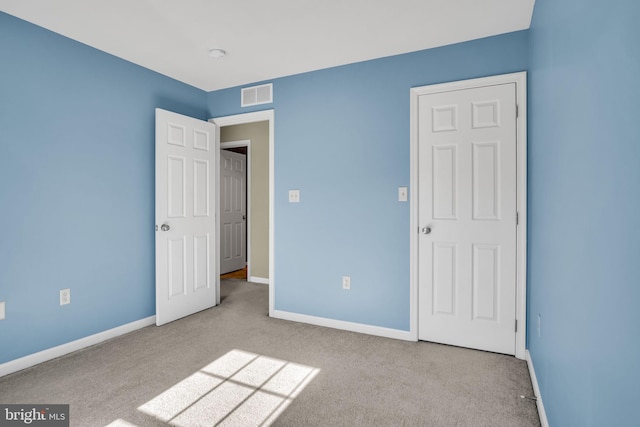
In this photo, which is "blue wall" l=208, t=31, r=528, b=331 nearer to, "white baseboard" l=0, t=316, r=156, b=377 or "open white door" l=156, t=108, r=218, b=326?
"open white door" l=156, t=108, r=218, b=326

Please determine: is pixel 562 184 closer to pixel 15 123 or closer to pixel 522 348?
pixel 522 348

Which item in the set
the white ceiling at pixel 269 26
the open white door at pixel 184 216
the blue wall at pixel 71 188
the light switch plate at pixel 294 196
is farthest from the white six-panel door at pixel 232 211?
the white ceiling at pixel 269 26

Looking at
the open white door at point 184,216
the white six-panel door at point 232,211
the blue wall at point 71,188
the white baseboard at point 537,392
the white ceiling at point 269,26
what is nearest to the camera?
the white baseboard at point 537,392

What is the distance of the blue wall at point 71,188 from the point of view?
2428 millimetres

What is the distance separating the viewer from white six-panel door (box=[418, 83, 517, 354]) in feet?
8.84

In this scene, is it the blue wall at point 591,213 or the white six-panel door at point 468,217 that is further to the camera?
the white six-panel door at point 468,217

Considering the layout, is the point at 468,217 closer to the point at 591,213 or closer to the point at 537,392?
the point at 537,392

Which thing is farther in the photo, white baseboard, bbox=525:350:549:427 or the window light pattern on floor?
the window light pattern on floor

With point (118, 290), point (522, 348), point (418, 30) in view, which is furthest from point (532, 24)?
point (118, 290)

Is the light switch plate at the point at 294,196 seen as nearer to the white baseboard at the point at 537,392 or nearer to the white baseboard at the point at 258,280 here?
the white baseboard at the point at 258,280

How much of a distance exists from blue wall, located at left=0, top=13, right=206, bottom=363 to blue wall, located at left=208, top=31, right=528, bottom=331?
1321 millimetres

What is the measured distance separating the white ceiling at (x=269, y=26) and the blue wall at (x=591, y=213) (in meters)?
0.73

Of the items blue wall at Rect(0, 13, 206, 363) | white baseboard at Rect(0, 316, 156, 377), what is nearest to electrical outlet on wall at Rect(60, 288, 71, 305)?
blue wall at Rect(0, 13, 206, 363)

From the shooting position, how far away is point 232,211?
20.4ft
